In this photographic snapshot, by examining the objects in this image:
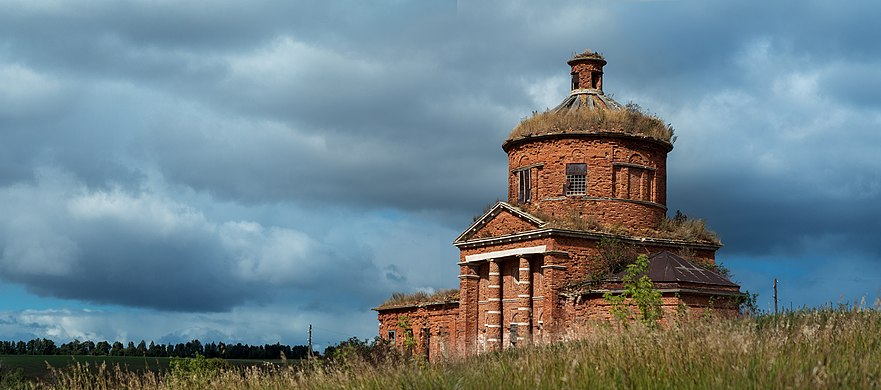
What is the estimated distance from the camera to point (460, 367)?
12.7 meters

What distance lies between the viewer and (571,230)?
3281cm

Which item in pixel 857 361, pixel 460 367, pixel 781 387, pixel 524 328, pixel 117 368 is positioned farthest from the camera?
pixel 524 328

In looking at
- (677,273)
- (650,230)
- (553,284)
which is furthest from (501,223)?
(677,273)

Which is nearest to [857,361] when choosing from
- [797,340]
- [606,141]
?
[797,340]

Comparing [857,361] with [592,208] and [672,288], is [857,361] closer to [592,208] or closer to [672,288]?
[672,288]

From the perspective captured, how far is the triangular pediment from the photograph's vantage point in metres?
34.0

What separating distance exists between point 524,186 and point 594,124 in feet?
12.0

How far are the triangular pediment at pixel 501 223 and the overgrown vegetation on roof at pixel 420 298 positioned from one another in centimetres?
349

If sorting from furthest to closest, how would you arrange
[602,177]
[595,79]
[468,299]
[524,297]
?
[595,79], [468,299], [602,177], [524,297]

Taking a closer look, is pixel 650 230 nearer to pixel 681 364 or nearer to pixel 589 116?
pixel 589 116

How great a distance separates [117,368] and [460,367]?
234 inches

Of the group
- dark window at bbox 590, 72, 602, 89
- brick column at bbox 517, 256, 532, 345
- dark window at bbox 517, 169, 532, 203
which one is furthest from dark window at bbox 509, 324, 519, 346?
dark window at bbox 590, 72, 602, 89

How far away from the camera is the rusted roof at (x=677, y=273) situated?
99.6ft

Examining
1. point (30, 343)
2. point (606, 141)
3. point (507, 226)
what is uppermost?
point (606, 141)
